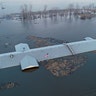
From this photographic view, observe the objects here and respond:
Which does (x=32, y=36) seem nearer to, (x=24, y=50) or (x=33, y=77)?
(x=24, y=50)

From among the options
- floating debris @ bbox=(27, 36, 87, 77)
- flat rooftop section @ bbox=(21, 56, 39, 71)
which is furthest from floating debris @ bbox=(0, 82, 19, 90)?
floating debris @ bbox=(27, 36, 87, 77)

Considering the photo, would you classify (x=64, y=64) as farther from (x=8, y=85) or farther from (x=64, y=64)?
(x=8, y=85)

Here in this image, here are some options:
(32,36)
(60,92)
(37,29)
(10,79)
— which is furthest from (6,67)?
(37,29)

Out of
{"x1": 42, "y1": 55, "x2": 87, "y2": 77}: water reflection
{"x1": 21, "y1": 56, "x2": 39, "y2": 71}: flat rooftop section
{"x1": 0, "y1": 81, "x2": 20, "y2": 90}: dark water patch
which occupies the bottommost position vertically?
{"x1": 0, "y1": 81, "x2": 20, "y2": 90}: dark water patch

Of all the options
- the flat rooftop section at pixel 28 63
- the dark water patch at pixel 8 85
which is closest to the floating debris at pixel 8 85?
the dark water patch at pixel 8 85

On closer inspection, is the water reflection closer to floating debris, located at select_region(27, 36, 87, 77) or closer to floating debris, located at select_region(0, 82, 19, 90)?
floating debris, located at select_region(27, 36, 87, 77)

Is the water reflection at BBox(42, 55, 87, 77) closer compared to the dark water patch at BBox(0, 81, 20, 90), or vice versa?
the dark water patch at BBox(0, 81, 20, 90)

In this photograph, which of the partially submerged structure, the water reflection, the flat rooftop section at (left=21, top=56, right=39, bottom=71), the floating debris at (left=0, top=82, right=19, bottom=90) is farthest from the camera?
the partially submerged structure

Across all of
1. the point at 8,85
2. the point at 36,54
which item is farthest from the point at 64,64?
the point at 8,85

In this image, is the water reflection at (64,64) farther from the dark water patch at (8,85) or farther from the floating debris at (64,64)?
the dark water patch at (8,85)
